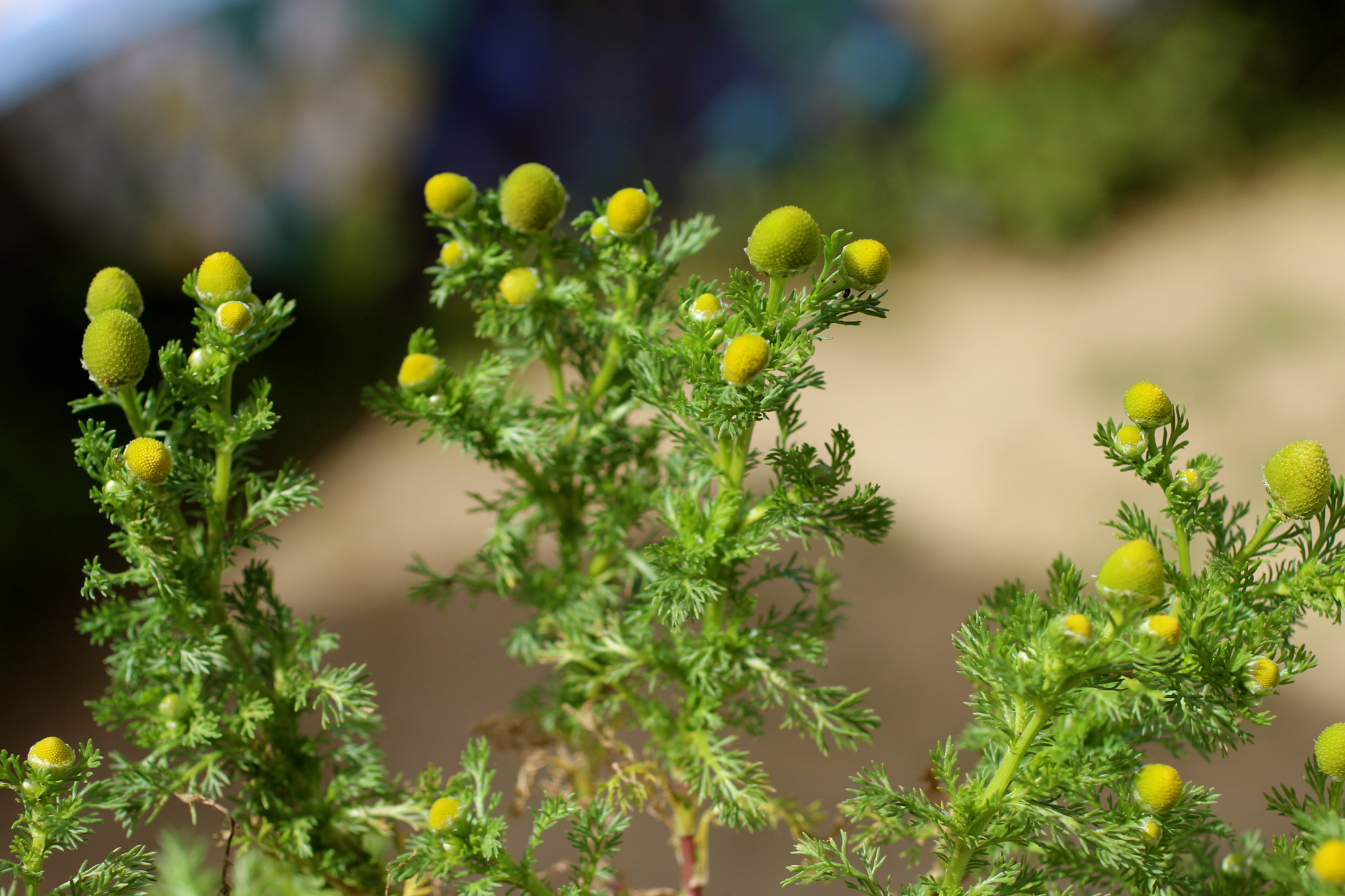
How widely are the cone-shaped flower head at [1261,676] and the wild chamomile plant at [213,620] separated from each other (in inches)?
15.8

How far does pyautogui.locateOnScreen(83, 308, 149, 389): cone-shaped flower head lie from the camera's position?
1.48 ft

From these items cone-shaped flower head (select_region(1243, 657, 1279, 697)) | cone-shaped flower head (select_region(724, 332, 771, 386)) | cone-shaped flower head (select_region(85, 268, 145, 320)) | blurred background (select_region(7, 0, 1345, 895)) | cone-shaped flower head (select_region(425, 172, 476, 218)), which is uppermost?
blurred background (select_region(7, 0, 1345, 895))

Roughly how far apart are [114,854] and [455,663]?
1400 mm

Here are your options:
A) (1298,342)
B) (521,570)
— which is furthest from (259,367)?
(1298,342)

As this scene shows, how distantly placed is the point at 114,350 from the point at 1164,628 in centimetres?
44

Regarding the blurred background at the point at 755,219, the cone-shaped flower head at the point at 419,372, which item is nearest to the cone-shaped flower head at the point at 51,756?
the cone-shaped flower head at the point at 419,372

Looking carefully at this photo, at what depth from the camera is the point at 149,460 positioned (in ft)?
1.47

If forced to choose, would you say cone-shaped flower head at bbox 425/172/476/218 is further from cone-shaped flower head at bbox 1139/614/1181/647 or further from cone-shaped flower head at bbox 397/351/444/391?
cone-shaped flower head at bbox 1139/614/1181/647

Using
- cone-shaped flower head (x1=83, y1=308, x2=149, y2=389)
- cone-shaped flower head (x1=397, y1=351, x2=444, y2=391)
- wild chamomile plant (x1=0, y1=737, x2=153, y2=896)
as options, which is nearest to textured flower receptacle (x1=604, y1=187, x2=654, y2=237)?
cone-shaped flower head (x1=397, y1=351, x2=444, y2=391)

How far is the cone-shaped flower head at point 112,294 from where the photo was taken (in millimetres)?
491

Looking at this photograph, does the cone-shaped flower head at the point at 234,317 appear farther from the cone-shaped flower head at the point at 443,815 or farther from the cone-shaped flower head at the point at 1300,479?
the cone-shaped flower head at the point at 1300,479

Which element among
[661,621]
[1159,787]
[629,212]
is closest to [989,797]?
[1159,787]

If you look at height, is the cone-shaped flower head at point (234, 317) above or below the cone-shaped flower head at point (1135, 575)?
above

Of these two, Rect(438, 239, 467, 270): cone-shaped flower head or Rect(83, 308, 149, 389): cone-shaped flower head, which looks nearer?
Rect(83, 308, 149, 389): cone-shaped flower head
